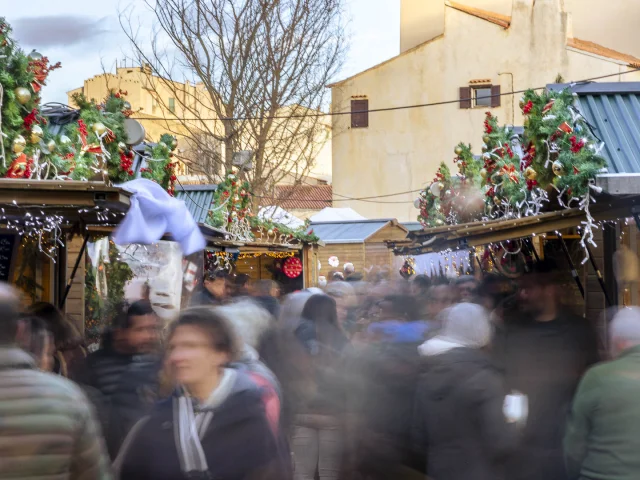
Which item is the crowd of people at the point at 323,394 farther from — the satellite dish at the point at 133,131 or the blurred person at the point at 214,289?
the satellite dish at the point at 133,131

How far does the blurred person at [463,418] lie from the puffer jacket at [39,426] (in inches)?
88.0

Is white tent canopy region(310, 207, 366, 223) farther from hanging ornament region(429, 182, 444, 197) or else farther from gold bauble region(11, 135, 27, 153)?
gold bauble region(11, 135, 27, 153)

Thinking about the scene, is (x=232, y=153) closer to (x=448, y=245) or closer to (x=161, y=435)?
(x=448, y=245)

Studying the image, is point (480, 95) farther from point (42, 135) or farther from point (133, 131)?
point (42, 135)

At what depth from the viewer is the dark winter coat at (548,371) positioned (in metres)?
6.16

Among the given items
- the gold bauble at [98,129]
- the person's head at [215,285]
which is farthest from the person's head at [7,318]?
the gold bauble at [98,129]

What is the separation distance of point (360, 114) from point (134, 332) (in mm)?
34469

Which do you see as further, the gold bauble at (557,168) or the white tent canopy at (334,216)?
the white tent canopy at (334,216)

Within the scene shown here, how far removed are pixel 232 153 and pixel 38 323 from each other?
18.9m

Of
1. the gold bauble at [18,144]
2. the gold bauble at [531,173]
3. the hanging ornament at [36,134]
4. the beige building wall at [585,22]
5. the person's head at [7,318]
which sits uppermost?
the beige building wall at [585,22]

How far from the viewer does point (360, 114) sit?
130ft

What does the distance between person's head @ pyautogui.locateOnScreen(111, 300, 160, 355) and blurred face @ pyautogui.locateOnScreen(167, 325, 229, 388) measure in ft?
6.88

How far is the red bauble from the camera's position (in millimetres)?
23656

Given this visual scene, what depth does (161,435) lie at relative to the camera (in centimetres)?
365
